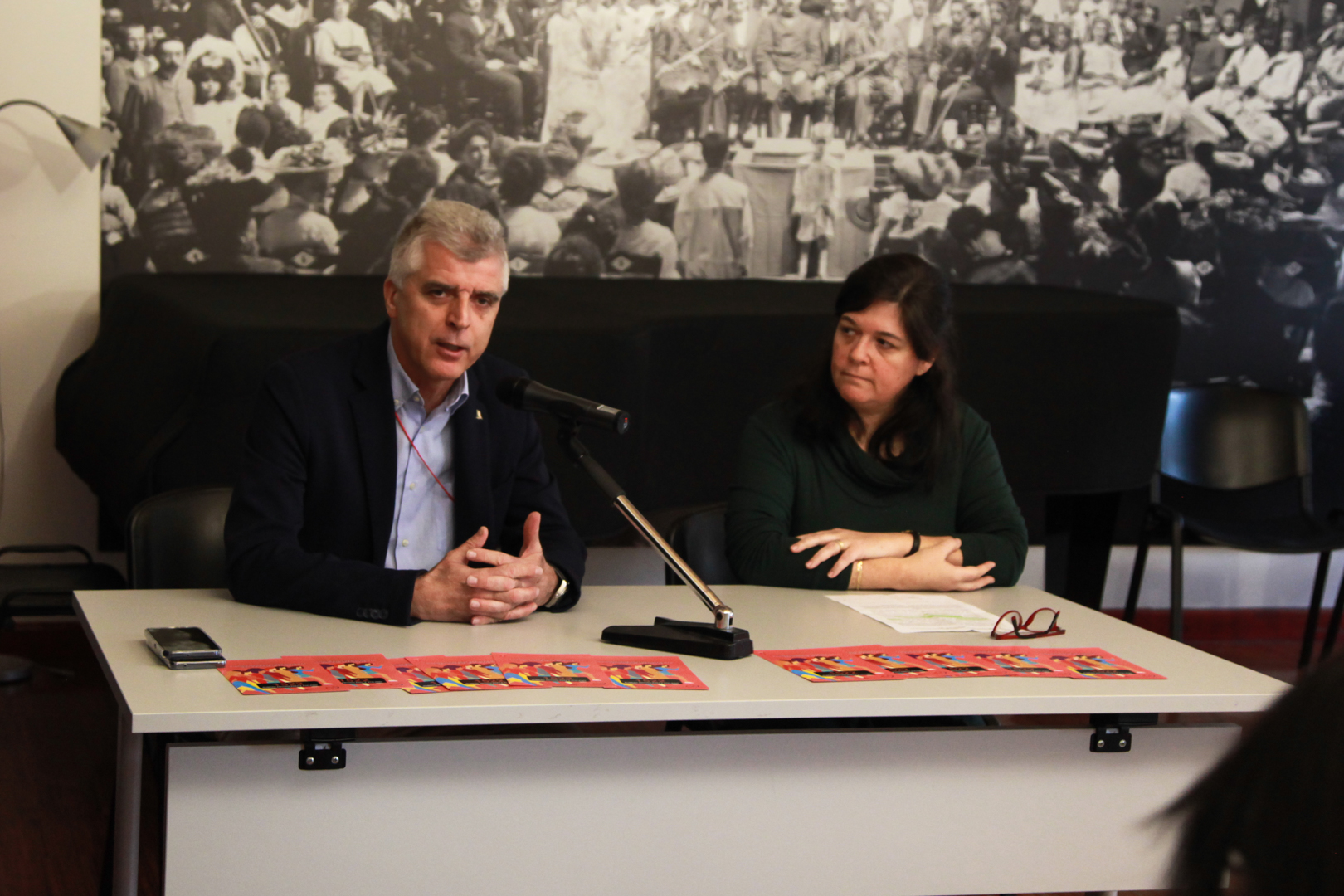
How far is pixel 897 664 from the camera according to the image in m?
2.12

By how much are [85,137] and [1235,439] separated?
3.76 metres

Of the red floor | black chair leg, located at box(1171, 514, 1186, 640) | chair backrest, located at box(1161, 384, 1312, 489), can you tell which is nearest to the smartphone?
the red floor

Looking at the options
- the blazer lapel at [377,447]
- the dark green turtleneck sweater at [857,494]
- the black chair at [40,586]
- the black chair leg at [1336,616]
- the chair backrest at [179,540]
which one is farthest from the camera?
the black chair leg at [1336,616]

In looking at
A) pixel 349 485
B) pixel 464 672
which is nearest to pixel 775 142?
pixel 349 485

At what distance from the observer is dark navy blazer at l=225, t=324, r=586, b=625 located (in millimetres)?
2256

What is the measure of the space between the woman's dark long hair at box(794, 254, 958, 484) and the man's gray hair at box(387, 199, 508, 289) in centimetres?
75

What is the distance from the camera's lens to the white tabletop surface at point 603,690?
176 centimetres

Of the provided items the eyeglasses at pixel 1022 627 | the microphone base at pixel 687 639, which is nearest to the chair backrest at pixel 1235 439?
the eyeglasses at pixel 1022 627

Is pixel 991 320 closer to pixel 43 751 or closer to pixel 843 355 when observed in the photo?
pixel 843 355

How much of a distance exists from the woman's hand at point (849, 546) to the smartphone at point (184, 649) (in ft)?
3.63

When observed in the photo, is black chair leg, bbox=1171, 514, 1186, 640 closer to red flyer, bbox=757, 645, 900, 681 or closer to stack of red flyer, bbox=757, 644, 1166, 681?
stack of red flyer, bbox=757, 644, 1166, 681

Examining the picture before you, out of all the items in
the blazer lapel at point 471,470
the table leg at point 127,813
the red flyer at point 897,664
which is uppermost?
the blazer lapel at point 471,470

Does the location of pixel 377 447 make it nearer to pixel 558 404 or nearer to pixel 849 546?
pixel 558 404

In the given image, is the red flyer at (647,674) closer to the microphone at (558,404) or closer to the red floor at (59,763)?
the microphone at (558,404)
